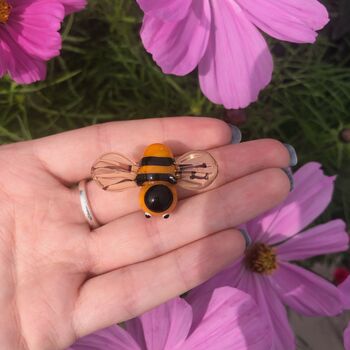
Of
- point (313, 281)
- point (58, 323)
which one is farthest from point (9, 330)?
point (313, 281)

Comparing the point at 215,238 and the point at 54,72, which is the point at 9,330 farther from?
the point at 54,72

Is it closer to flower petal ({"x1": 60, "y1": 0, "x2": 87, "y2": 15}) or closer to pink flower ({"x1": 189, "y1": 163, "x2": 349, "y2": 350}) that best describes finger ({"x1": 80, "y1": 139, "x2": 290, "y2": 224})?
pink flower ({"x1": 189, "y1": 163, "x2": 349, "y2": 350})

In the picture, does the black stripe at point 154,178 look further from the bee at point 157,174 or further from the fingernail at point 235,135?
the fingernail at point 235,135

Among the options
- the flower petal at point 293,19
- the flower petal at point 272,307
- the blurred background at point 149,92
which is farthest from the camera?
the blurred background at point 149,92

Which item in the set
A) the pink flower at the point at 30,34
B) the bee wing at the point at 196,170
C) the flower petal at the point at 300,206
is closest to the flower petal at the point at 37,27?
the pink flower at the point at 30,34

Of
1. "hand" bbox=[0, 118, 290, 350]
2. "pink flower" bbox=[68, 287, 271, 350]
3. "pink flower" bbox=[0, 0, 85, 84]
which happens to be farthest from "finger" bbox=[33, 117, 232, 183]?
"pink flower" bbox=[68, 287, 271, 350]

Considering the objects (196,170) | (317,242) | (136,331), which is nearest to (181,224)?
(196,170)

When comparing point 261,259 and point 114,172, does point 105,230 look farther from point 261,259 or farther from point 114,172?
point 261,259
